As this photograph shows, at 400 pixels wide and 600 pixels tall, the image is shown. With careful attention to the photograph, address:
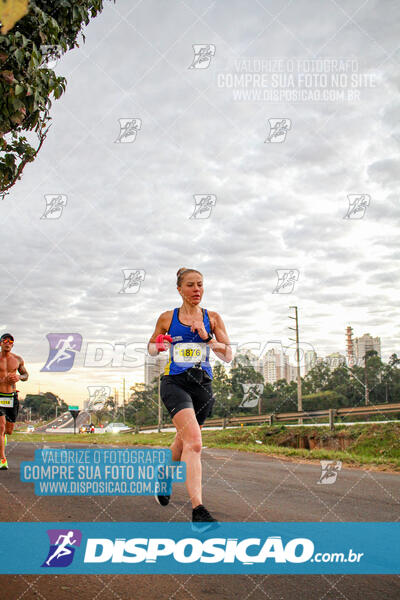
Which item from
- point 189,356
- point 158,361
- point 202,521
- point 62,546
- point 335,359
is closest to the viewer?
point 202,521

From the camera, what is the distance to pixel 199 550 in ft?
11.2

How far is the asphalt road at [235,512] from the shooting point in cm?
274

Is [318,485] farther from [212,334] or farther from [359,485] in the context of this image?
[212,334]

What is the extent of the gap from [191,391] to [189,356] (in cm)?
32

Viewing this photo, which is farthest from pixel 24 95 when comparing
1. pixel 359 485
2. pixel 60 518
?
pixel 359 485

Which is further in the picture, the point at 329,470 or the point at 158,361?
the point at 329,470

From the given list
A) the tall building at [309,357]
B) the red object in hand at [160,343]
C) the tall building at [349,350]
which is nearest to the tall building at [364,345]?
the tall building at [349,350]

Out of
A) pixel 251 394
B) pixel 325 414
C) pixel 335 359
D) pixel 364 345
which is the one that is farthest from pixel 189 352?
pixel 364 345

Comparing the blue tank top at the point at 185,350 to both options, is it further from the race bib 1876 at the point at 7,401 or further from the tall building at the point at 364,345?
the tall building at the point at 364,345

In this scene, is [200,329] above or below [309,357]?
below

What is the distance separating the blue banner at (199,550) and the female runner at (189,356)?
1.96 feet

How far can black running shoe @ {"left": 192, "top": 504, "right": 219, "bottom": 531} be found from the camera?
337cm

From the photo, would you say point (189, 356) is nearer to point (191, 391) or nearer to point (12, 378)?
point (191, 391)

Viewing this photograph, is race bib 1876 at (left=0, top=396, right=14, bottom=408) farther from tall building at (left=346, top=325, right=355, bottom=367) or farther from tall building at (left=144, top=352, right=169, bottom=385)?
tall building at (left=346, top=325, right=355, bottom=367)
